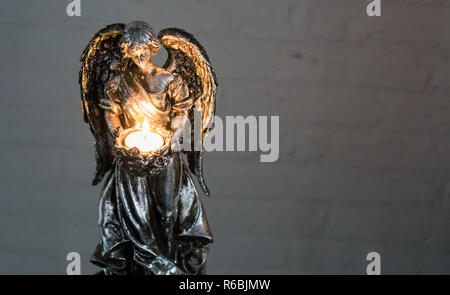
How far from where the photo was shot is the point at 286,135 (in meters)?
2.21

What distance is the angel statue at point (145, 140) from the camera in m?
1.44

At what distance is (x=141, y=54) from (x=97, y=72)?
11cm

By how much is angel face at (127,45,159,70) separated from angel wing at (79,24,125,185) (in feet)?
0.19

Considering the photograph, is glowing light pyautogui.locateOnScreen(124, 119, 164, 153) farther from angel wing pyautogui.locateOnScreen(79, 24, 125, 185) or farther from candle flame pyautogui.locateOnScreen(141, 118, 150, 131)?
angel wing pyautogui.locateOnScreen(79, 24, 125, 185)

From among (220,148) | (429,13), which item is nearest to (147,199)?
(220,148)

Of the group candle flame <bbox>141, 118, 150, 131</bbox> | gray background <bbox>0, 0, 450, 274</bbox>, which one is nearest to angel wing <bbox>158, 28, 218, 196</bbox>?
candle flame <bbox>141, 118, 150, 131</bbox>

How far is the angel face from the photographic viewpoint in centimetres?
143

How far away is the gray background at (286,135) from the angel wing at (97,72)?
659 millimetres

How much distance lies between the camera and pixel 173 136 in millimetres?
1463

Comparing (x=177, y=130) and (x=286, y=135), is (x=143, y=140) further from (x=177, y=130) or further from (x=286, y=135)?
(x=286, y=135)

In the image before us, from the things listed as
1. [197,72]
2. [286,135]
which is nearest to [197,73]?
[197,72]

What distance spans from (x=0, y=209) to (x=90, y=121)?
0.76 meters

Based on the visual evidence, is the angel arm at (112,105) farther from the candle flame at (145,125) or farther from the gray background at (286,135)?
the gray background at (286,135)

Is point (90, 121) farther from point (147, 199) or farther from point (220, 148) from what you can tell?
point (220, 148)
